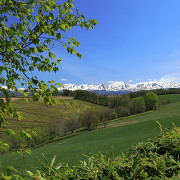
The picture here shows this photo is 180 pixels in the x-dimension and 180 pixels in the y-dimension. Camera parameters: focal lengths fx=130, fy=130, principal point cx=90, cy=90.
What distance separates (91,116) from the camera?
58.0m

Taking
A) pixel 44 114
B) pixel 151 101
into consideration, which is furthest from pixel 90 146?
pixel 44 114

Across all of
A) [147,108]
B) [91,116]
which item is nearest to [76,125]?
[91,116]

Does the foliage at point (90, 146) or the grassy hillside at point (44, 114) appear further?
the grassy hillside at point (44, 114)

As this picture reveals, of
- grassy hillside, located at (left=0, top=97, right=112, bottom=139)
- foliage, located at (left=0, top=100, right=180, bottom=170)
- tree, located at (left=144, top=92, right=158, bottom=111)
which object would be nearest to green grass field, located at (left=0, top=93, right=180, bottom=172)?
foliage, located at (left=0, top=100, right=180, bottom=170)

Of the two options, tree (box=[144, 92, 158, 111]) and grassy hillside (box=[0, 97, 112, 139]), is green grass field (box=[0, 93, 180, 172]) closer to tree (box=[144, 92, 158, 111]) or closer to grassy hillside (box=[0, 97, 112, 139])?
tree (box=[144, 92, 158, 111])

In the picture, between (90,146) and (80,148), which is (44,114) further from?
(90,146)

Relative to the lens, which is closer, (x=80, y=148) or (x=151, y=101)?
(x=80, y=148)

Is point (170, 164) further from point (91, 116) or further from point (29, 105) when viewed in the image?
point (29, 105)

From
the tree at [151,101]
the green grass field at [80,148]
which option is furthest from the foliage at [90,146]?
the tree at [151,101]

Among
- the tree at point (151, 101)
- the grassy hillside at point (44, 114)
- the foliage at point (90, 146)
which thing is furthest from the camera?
the grassy hillside at point (44, 114)

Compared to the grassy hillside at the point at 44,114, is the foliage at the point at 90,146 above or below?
above

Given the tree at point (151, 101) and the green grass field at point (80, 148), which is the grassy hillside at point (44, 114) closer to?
the tree at point (151, 101)

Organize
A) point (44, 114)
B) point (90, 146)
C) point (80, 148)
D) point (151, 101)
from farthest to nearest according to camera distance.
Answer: point (44, 114), point (151, 101), point (90, 146), point (80, 148)

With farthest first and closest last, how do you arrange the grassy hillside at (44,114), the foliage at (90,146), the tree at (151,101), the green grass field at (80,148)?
the grassy hillside at (44,114) → the tree at (151,101) → the foliage at (90,146) → the green grass field at (80,148)
